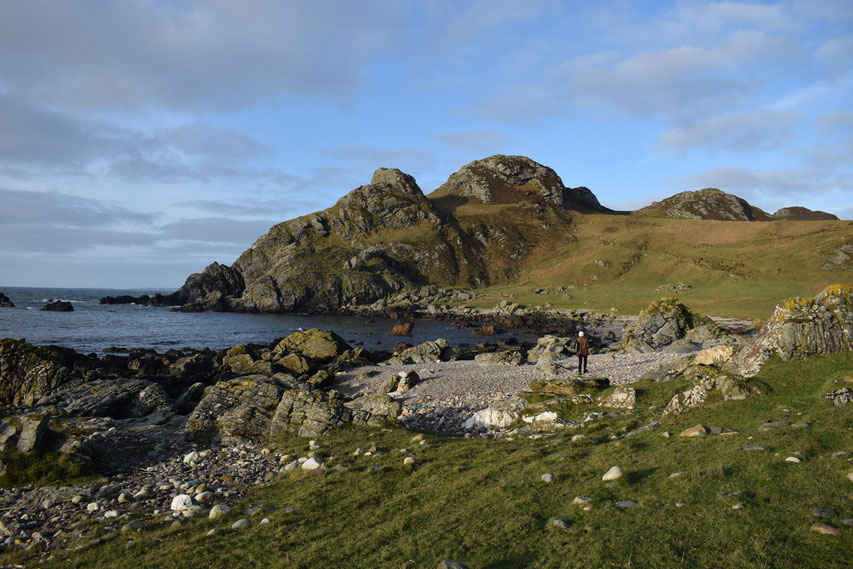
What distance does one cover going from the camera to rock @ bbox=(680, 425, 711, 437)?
13.2 metres

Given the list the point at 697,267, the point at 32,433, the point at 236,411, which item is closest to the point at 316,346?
the point at 236,411

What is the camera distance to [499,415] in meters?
20.3

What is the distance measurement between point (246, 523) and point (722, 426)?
46.0 ft

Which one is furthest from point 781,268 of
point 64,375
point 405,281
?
point 64,375

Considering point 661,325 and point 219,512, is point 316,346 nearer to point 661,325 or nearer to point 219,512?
point 219,512

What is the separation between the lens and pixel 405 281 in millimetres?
133375

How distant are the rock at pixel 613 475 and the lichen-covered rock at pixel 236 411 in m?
15.5

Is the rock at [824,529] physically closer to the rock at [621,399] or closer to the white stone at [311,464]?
the rock at [621,399]

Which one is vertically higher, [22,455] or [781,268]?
[781,268]

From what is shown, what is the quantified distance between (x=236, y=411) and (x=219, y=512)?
10.1m

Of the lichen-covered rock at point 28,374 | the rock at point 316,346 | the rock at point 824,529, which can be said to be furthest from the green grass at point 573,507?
the rock at point 316,346

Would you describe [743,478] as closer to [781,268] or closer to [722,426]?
[722,426]

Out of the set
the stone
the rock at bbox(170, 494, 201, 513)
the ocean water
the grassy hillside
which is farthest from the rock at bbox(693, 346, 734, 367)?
the grassy hillside

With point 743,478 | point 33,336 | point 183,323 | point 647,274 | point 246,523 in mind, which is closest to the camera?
point 743,478
